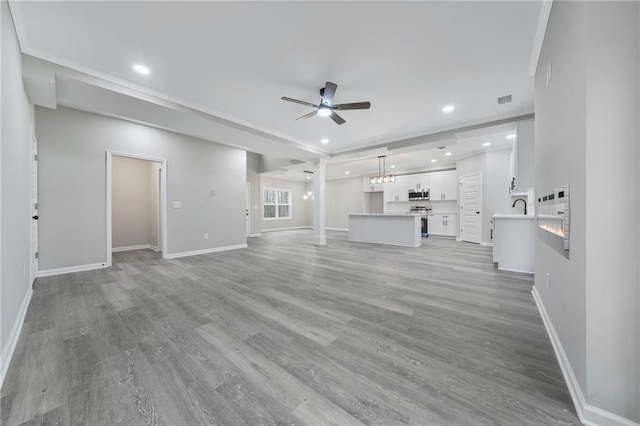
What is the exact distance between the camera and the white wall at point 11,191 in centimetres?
162

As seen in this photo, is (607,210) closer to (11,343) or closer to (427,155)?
(11,343)

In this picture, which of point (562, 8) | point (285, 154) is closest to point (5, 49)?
point (562, 8)

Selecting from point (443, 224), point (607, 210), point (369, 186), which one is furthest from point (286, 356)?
point (369, 186)

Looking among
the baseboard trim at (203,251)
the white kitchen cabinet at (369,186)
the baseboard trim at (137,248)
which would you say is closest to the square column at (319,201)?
the baseboard trim at (203,251)

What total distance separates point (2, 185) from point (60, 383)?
4.55 feet

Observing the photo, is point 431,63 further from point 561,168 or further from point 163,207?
point 163,207

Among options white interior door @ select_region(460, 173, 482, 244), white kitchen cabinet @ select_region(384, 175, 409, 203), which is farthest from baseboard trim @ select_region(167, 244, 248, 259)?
white interior door @ select_region(460, 173, 482, 244)

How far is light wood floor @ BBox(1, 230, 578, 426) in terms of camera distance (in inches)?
47.3

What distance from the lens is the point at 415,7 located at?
6.35 ft

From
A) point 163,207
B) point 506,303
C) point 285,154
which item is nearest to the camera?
point 506,303

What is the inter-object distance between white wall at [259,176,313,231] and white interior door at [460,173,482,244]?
756 cm

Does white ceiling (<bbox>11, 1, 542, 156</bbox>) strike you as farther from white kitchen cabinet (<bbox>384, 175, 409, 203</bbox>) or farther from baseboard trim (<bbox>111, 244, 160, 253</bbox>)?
white kitchen cabinet (<bbox>384, 175, 409, 203</bbox>)

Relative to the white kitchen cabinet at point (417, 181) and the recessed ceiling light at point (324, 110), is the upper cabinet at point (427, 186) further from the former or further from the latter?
the recessed ceiling light at point (324, 110)

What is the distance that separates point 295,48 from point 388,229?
538 centimetres
